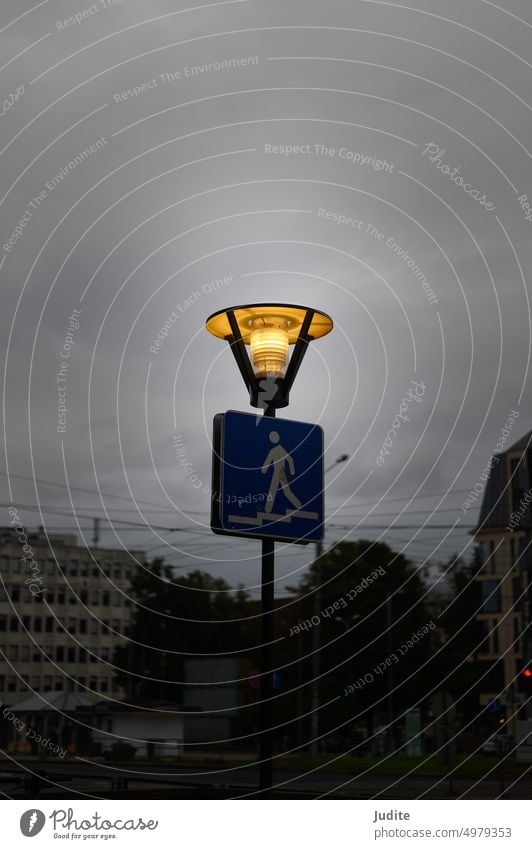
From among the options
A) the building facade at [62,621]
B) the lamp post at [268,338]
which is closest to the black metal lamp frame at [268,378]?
the lamp post at [268,338]

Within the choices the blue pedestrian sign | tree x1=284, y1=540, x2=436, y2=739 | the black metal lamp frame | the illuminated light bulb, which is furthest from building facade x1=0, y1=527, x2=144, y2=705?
the blue pedestrian sign

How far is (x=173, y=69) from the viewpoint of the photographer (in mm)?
8016

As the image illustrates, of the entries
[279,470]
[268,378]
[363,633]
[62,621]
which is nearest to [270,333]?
[268,378]

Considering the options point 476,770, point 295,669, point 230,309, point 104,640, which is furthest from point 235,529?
point 104,640

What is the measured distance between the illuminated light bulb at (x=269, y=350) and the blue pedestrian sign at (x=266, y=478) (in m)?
0.78

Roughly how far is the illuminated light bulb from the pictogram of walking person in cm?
92

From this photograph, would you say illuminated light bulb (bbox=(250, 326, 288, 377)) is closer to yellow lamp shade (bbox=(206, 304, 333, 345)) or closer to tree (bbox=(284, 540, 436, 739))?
yellow lamp shade (bbox=(206, 304, 333, 345))

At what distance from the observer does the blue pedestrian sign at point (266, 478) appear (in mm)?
6570

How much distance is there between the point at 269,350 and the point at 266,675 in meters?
2.43

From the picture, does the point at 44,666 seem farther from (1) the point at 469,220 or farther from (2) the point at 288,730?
(1) the point at 469,220

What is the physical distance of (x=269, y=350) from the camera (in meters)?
7.65

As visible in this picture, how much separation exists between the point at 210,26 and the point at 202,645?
69034 mm

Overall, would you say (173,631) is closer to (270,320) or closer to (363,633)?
(363,633)

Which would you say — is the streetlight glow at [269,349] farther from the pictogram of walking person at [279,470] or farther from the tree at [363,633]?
the tree at [363,633]
